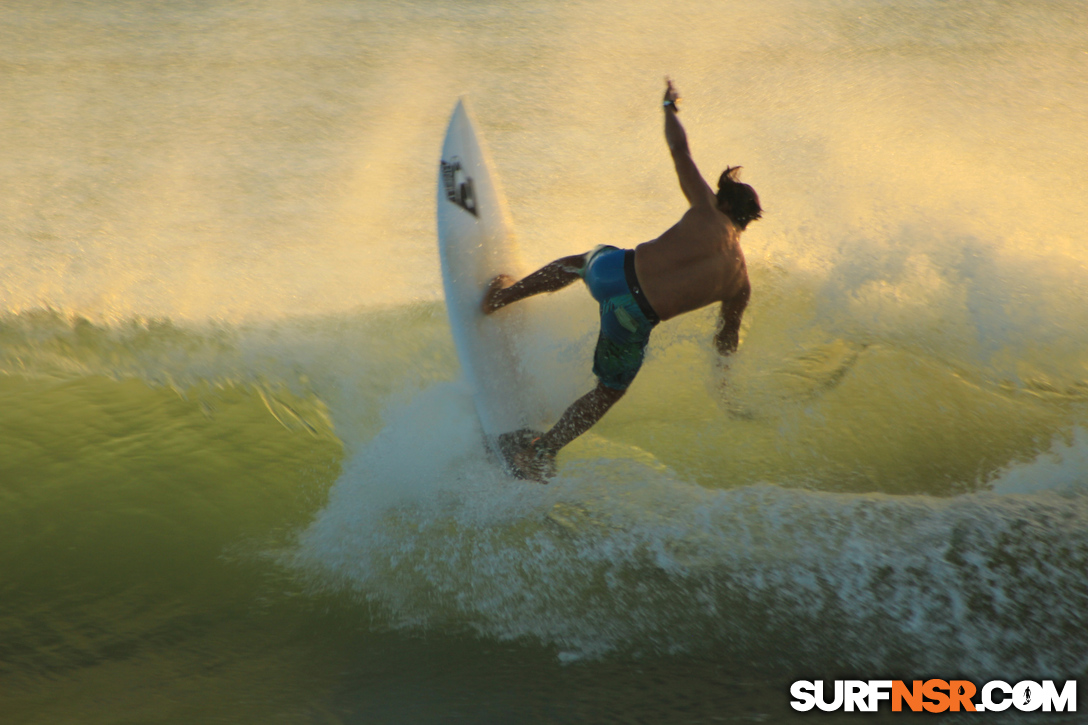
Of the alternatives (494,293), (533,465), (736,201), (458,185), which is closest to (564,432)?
(533,465)

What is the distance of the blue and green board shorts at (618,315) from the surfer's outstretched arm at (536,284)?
0.13 metres

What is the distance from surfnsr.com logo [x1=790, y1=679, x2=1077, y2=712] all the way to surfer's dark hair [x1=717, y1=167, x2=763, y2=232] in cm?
176

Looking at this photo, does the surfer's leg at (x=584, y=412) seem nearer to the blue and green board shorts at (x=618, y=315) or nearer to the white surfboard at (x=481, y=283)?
the blue and green board shorts at (x=618, y=315)

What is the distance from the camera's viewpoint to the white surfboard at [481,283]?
10.0 ft

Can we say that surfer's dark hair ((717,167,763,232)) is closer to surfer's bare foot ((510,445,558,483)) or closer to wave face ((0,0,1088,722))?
wave face ((0,0,1088,722))

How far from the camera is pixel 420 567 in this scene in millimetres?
2746

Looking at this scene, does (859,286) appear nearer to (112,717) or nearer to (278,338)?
(278,338)

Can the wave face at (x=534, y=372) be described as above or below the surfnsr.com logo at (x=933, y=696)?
above

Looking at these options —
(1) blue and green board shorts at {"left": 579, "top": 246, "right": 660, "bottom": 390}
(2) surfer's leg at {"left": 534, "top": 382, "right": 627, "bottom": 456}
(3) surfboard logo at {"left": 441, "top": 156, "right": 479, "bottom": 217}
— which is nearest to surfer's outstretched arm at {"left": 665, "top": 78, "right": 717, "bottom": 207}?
(1) blue and green board shorts at {"left": 579, "top": 246, "right": 660, "bottom": 390}

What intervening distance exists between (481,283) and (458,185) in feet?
1.91

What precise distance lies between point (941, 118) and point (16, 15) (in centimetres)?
869

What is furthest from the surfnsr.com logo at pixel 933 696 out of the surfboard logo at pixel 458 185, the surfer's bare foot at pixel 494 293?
the surfboard logo at pixel 458 185

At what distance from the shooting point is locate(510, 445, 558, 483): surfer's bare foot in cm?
285

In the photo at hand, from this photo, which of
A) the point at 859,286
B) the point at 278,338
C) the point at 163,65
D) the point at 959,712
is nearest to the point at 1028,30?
the point at 859,286
